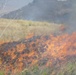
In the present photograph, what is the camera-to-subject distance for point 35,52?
18.0 m

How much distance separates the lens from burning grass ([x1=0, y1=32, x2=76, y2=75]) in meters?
16.3

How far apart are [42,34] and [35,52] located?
3.00 meters

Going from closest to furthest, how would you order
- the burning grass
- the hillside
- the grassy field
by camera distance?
the burning grass
the grassy field
the hillside

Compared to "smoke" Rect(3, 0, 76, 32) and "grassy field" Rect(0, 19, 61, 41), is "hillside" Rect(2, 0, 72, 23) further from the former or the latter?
"grassy field" Rect(0, 19, 61, 41)

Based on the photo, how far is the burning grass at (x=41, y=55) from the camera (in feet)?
53.5

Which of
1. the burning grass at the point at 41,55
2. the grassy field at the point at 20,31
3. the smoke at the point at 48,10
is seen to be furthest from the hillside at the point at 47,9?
the burning grass at the point at 41,55

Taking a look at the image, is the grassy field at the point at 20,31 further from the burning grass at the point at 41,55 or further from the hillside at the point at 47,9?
the hillside at the point at 47,9

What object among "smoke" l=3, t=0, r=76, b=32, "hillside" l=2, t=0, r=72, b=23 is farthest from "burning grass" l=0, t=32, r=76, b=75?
"hillside" l=2, t=0, r=72, b=23

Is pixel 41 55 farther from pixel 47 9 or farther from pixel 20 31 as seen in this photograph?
pixel 47 9

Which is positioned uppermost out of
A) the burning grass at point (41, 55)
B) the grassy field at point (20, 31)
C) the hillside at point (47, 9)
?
the burning grass at point (41, 55)

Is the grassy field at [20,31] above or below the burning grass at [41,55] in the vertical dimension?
below

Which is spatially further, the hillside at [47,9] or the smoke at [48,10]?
the hillside at [47,9]

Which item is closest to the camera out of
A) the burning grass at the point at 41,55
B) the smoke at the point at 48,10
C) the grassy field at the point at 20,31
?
the burning grass at the point at 41,55

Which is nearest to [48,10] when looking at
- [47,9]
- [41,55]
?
[47,9]
